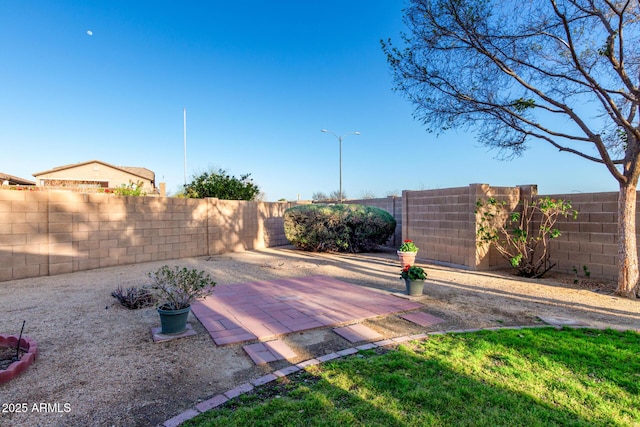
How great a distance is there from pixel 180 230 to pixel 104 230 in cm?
229

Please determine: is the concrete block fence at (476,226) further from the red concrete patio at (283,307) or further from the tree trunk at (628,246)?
the red concrete patio at (283,307)

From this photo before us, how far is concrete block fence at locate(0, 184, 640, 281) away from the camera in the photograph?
7.11 m

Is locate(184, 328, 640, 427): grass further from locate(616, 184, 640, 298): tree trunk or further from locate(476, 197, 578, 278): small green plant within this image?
locate(476, 197, 578, 278): small green plant

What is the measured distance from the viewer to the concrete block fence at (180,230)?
711 centimetres

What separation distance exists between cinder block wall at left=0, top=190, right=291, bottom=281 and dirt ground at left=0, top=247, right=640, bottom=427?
556 mm

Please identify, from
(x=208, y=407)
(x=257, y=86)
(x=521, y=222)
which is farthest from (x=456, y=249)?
(x=257, y=86)

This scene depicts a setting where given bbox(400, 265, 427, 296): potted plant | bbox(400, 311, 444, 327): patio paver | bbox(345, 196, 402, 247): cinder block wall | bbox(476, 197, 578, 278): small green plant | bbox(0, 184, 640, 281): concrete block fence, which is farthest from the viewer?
A: bbox(345, 196, 402, 247): cinder block wall

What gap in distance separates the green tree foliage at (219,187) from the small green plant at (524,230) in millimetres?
11531

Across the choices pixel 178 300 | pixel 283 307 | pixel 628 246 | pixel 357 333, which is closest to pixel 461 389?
pixel 357 333

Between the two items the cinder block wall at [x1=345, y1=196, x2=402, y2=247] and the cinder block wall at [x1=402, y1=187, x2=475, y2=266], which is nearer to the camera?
the cinder block wall at [x1=402, y1=187, x2=475, y2=266]

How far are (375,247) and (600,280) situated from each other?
6.93 meters

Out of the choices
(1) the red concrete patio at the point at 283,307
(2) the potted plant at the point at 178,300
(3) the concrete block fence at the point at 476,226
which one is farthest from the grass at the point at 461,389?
(3) the concrete block fence at the point at 476,226

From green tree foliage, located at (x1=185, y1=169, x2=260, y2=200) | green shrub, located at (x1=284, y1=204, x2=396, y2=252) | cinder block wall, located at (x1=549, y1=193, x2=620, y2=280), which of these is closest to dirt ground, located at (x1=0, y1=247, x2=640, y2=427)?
cinder block wall, located at (x1=549, y1=193, x2=620, y2=280)

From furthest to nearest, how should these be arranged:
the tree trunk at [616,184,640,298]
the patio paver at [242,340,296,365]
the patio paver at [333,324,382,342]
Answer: the tree trunk at [616,184,640,298], the patio paver at [333,324,382,342], the patio paver at [242,340,296,365]
